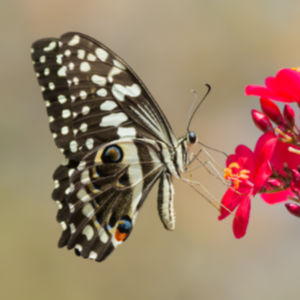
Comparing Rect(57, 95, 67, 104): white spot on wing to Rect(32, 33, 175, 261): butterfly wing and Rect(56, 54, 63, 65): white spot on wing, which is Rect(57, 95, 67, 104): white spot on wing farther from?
Rect(56, 54, 63, 65): white spot on wing

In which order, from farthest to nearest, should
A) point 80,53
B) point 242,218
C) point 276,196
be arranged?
point 80,53, point 276,196, point 242,218

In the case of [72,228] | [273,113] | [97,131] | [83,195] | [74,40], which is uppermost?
[74,40]

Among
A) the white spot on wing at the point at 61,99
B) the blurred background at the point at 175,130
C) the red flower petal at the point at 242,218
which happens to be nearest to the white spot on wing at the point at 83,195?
the white spot on wing at the point at 61,99

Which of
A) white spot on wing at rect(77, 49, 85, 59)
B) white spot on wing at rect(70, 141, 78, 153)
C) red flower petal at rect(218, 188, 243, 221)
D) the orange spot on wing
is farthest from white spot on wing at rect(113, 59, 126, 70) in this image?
red flower petal at rect(218, 188, 243, 221)

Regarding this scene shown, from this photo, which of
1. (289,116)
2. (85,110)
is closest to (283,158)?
(289,116)

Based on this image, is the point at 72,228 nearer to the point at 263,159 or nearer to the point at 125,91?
the point at 125,91

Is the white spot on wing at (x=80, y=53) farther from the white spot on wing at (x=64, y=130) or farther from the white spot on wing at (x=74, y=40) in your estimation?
the white spot on wing at (x=64, y=130)

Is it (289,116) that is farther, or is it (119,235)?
(119,235)
